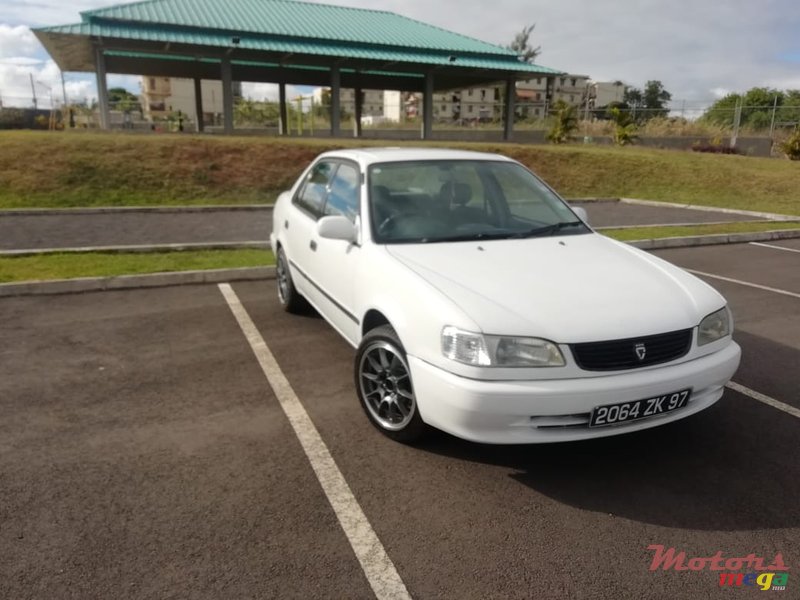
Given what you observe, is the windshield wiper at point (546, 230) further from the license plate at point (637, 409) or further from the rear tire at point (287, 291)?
the rear tire at point (287, 291)

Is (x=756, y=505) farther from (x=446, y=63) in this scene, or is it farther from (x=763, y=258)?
(x=446, y=63)

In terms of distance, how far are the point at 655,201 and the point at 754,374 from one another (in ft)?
44.0

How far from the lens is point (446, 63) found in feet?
86.5

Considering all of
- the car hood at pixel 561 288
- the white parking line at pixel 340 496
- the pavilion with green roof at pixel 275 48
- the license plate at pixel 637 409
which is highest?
the pavilion with green roof at pixel 275 48

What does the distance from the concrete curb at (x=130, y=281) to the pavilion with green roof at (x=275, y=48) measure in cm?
1780

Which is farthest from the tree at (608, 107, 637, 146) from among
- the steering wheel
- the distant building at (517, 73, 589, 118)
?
the distant building at (517, 73, 589, 118)

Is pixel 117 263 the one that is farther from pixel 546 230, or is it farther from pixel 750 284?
pixel 750 284

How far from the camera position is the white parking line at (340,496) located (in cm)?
243

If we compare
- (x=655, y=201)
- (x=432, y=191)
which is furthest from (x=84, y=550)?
(x=655, y=201)

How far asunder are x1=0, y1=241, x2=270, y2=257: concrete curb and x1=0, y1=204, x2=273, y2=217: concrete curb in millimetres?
4105

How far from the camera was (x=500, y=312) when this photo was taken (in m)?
2.98

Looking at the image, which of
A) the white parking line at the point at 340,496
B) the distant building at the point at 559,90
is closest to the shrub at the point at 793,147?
the white parking line at the point at 340,496

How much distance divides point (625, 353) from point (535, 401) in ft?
1.76

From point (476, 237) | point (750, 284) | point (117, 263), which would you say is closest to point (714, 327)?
point (476, 237)
